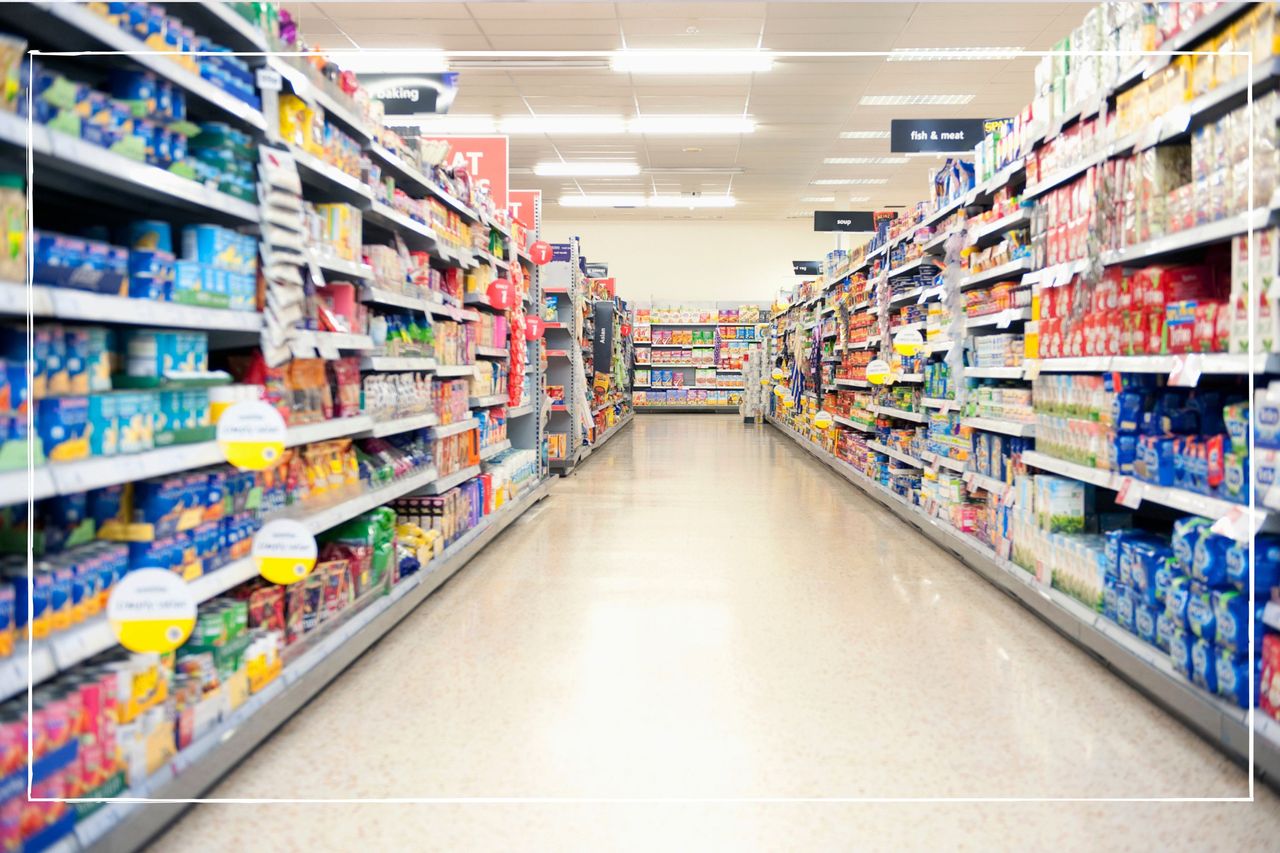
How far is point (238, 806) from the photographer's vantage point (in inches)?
82.7

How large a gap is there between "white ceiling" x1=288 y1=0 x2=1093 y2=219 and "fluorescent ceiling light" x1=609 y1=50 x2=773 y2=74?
142mm

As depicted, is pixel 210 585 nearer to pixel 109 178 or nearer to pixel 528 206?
pixel 109 178

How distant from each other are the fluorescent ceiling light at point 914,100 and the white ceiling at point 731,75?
15cm

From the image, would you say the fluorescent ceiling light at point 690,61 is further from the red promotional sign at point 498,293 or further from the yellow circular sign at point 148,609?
the yellow circular sign at point 148,609

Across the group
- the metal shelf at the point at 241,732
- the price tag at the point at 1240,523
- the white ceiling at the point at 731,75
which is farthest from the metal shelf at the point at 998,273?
the white ceiling at the point at 731,75

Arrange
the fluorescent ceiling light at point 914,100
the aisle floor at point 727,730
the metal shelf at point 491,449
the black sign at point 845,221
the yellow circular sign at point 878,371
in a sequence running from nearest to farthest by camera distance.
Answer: the aisle floor at point 727,730 → the metal shelf at point 491,449 → the yellow circular sign at point 878,371 → the fluorescent ceiling light at point 914,100 → the black sign at point 845,221

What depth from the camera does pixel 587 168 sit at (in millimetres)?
14430

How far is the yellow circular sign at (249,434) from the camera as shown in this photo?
2160mm

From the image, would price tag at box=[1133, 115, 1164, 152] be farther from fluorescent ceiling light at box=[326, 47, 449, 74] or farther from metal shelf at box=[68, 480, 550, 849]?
fluorescent ceiling light at box=[326, 47, 449, 74]

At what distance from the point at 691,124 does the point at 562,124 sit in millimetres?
1751

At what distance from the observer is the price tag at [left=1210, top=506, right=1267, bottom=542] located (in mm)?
2249

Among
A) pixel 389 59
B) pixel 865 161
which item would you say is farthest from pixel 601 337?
pixel 865 161

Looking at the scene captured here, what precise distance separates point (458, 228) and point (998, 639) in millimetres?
3430

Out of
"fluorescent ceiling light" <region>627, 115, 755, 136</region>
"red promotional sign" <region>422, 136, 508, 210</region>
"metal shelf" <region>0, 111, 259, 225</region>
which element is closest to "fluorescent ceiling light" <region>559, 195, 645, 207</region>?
"fluorescent ceiling light" <region>627, 115, 755, 136</region>
